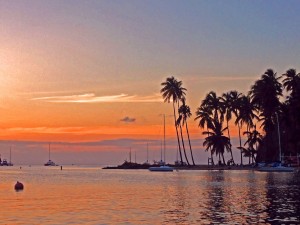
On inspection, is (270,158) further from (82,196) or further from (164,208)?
(164,208)

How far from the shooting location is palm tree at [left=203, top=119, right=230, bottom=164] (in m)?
145

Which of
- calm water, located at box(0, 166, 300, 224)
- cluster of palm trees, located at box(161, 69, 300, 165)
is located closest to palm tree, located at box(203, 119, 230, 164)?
cluster of palm trees, located at box(161, 69, 300, 165)

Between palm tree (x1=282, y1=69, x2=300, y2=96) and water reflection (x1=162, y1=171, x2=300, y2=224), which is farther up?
palm tree (x1=282, y1=69, x2=300, y2=96)

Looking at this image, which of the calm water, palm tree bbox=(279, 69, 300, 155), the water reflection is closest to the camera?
the water reflection

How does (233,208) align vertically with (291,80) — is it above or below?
below

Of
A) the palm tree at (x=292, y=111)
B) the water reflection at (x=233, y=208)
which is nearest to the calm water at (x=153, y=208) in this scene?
the water reflection at (x=233, y=208)

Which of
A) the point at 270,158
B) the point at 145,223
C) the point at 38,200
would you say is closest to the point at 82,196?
the point at 38,200

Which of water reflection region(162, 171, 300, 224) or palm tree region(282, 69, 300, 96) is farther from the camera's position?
palm tree region(282, 69, 300, 96)

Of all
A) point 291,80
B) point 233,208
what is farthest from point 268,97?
point 233,208

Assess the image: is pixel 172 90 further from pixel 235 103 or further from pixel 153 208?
pixel 153 208

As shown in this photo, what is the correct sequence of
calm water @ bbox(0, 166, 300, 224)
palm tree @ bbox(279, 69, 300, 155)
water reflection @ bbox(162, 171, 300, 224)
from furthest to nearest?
1. palm tree @ bbox(279, 69, 300, 155)
2. calm water @ bbox(0, 166, 300, 224)
3. water reflection @ bbox(162, 171, 300, 224)

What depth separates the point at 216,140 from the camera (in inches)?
5704

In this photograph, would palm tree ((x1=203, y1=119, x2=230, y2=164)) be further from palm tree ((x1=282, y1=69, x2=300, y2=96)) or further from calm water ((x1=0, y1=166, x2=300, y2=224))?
calm water ((x1=0, y1=166, x2=300, y2=224))

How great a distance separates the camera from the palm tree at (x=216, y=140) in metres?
145
